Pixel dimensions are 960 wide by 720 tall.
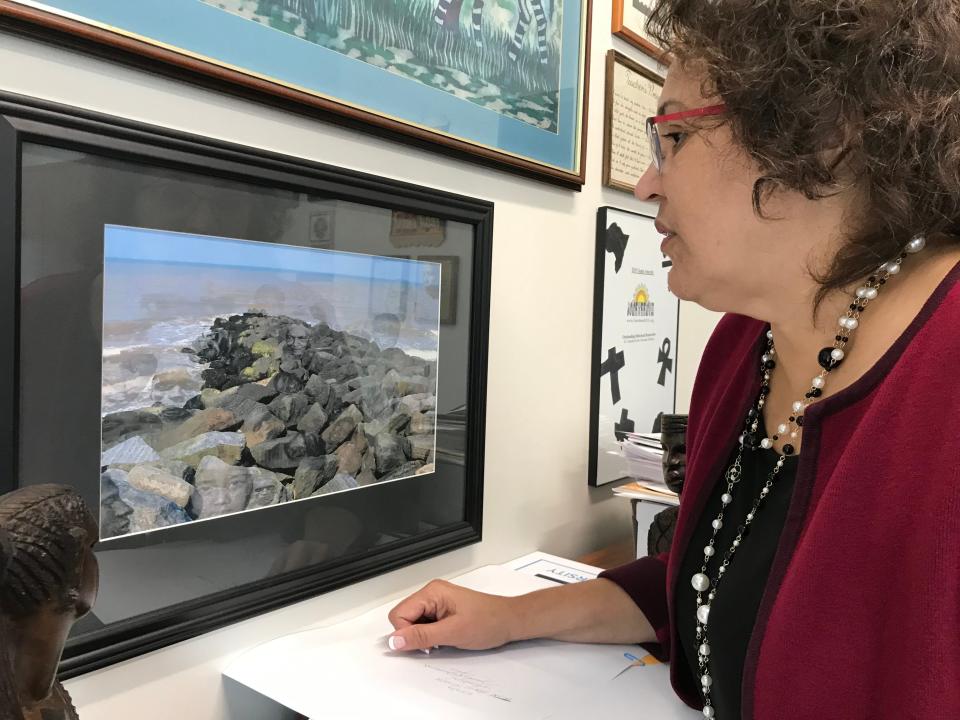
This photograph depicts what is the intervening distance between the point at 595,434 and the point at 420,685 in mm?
672

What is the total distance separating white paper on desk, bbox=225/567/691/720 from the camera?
0.75 m

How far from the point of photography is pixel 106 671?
28.0 inches

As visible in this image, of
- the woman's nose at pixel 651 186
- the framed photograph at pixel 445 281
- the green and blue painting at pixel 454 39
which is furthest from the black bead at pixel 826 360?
the green and blue painting at pixel 454 39

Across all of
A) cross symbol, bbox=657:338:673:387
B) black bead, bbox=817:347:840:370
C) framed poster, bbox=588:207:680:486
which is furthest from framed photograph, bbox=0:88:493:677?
cross symbol, bbox=657:338:673:387

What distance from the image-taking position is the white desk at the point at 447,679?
75cm

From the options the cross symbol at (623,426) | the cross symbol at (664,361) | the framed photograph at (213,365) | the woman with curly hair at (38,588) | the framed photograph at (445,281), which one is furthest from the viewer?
the cross symbol at (664,361)

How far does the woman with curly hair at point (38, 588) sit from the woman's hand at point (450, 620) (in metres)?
0.46

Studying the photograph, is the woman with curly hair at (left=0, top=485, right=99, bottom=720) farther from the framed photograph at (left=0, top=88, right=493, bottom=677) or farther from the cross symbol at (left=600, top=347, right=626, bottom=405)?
the cross symbol at (left=600, top=347, right=626, bottom=405)

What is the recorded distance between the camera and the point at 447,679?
2.63 feet

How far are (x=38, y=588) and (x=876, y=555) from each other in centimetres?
57

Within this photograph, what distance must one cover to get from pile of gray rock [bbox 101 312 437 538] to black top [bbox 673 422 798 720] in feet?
1.37

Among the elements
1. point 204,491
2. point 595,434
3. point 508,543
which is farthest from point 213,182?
point 595,434

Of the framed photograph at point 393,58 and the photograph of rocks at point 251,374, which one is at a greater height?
the framed photograph at point 393,58

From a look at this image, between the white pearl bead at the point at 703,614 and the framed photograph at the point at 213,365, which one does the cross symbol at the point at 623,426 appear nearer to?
the framed photograph at the point at 213,365
